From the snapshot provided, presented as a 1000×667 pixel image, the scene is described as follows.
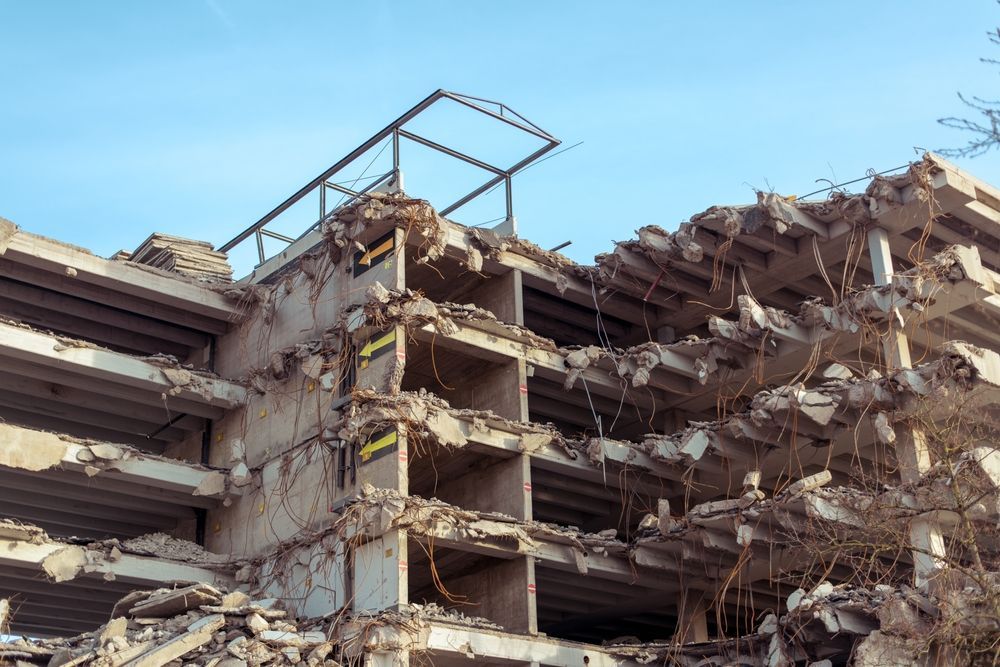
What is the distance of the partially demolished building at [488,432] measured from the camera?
2050 cm

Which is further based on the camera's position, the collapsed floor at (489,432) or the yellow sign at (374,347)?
the yellow sign at (374,347)

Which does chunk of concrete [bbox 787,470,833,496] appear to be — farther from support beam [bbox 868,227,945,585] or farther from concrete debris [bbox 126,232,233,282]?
concrete debris [bbox 126,232,233,282]

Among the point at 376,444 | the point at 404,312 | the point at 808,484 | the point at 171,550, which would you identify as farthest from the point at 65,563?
the point at 808,484

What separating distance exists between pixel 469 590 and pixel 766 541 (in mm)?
5449

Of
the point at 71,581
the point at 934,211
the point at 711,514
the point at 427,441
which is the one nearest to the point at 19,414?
the point at 71,581

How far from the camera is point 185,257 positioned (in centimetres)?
2811

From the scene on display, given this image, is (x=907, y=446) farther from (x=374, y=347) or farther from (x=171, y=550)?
(x=171, y=550)

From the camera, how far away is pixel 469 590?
928 inches

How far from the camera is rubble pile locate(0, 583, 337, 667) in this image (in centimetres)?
1883

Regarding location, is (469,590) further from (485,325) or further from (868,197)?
(868,197)

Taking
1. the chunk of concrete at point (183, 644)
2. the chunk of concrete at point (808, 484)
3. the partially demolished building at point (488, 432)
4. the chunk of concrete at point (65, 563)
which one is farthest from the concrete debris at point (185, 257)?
the chunk of concrete at point (808, 484)

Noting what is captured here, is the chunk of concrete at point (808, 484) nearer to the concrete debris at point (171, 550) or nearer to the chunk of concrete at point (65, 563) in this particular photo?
the concrete debris at point (171, 550)

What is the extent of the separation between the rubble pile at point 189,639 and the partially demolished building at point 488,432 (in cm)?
6

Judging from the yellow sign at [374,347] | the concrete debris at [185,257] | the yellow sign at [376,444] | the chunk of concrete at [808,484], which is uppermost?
the concrete debris at [185,257]
